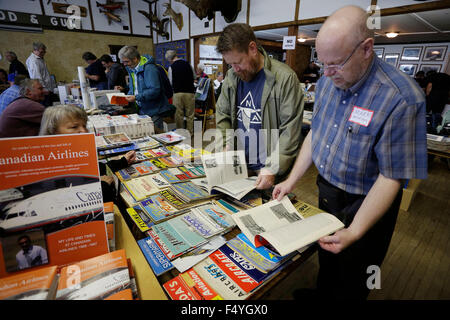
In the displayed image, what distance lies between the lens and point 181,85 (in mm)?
4828

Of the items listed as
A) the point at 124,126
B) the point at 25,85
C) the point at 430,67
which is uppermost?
the point at 430,67

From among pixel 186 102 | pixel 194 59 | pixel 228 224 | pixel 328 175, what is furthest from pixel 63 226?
pixel 194 59

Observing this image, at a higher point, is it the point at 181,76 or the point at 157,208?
the point at 181,76

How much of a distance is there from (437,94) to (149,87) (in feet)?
17.8

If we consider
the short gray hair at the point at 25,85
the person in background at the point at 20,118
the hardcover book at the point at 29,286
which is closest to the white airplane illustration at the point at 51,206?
the hardcover book at the point at 29,286

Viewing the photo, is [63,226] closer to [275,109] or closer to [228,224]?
[228,224]

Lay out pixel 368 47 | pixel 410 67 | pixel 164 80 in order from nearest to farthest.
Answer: pixel 368 47
pixel 164 80
pixel 410 67

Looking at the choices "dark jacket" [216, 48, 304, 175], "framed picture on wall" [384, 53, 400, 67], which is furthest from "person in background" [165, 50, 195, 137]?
"framed picture on wall" [384, 53, 400, 67]

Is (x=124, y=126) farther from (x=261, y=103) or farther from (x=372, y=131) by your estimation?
(x=372, y=131)

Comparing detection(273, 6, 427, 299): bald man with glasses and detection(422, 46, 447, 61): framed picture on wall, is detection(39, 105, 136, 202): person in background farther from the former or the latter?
detection(422, 46, 447, 61): framed picture on wall

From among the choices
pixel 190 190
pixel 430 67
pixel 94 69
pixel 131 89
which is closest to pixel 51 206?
pixel 190 190

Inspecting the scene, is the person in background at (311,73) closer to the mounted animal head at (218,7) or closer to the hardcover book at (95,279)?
the mounted animal head at (218,7)

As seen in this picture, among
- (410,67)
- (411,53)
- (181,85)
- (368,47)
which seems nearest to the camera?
(368,47)

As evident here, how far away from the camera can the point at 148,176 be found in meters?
1.48
